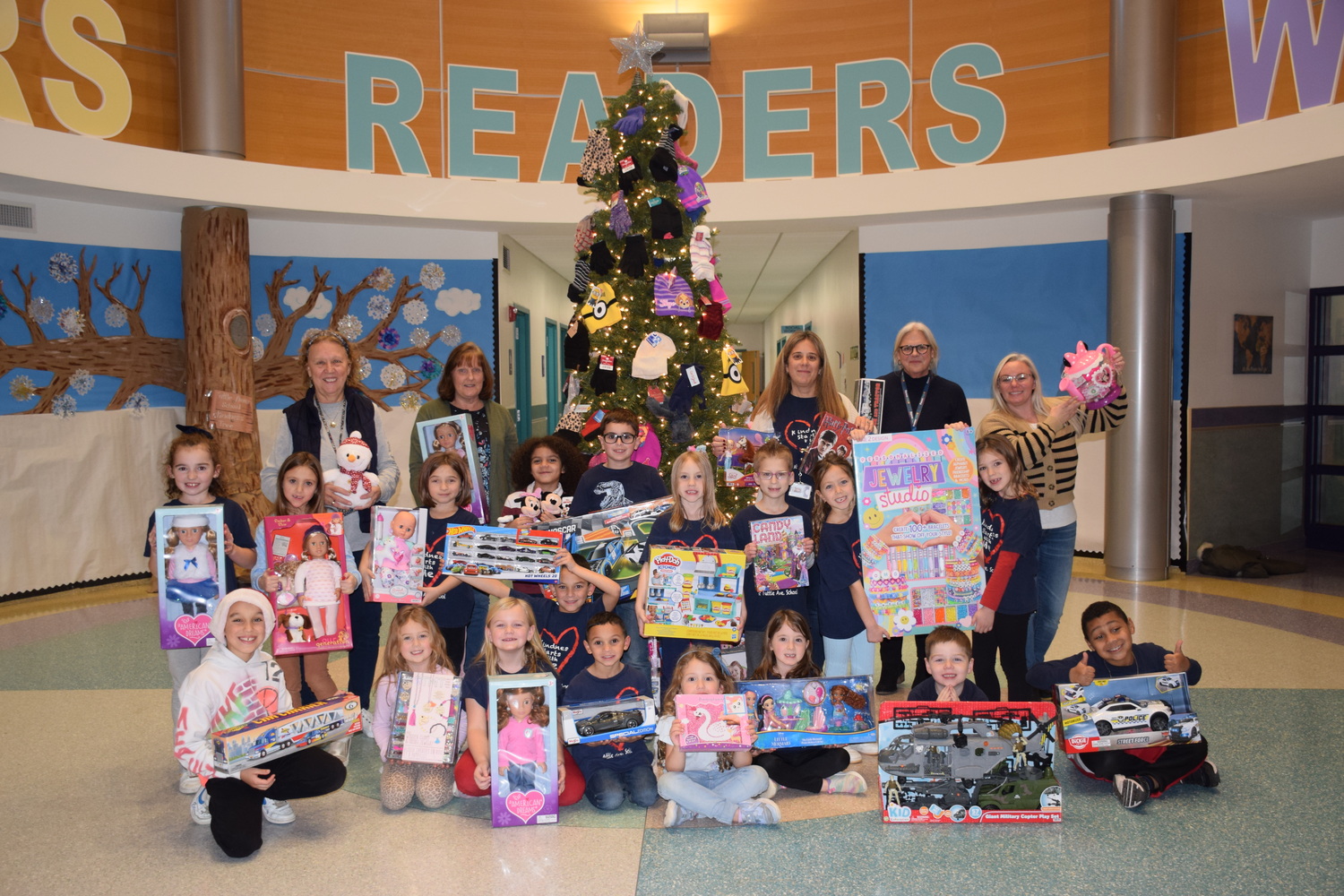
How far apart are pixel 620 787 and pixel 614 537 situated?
0.99m

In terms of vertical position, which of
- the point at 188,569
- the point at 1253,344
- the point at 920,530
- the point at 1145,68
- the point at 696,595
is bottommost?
the point at 696,595

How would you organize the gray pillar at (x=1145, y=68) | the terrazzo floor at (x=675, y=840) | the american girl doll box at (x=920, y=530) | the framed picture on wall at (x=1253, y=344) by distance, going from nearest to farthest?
1. the terrazzo floor at (x=675, y=840)
2. the american girl doll box at (x=920, y=530)
3. the gray pillar at (x=1145, y=68)
4. the framed picture on wall at (x=1253, y=344)

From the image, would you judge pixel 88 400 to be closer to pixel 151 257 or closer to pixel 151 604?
pixel 151 257

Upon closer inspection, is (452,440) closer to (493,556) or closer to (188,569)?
(493,556)

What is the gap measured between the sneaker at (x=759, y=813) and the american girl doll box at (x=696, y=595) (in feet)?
2.13

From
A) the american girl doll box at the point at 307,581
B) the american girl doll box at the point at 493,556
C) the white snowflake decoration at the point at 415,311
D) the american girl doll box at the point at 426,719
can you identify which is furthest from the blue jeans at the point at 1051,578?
the white snowflake decoration at the point at 415,311

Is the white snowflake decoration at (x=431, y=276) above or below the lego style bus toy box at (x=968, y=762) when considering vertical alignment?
above

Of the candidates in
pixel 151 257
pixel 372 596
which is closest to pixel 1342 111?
pixel 372 596

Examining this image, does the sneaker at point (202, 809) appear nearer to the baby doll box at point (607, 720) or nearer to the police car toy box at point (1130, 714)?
the baby doll box at point (607, 720)

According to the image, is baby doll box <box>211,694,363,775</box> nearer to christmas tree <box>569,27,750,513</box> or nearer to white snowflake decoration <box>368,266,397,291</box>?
christmas tree <box>569,27,750,513</box>

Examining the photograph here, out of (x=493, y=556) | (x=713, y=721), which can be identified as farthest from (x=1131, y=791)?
(x=493, y=556)

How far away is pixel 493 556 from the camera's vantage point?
3.80m

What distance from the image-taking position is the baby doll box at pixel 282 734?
3131mm

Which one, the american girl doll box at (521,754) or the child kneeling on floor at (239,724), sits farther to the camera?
the american girl doll box at (521,754)
